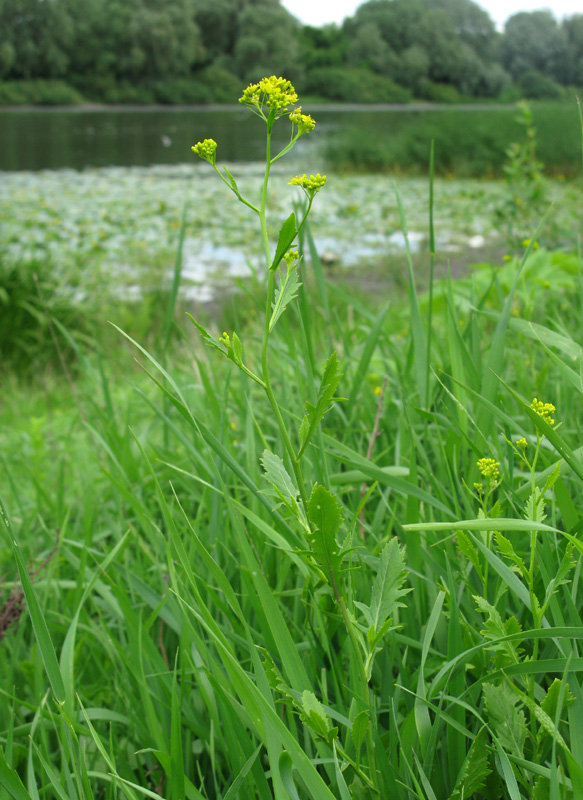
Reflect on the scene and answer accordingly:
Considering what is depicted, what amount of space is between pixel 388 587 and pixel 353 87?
57.6 meters

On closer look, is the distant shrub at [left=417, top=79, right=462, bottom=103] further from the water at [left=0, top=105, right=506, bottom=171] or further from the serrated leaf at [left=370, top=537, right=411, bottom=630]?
the serrated leaf at [left=370, top=537, right=411, bottom=630]

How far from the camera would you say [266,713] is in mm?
392

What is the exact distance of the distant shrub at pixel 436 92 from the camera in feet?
175

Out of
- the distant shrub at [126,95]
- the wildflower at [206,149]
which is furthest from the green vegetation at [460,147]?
the distant shrub at [126,95]

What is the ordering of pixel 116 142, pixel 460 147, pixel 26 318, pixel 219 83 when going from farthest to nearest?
1. pixel 219 83
2. pixel 116 142
3. pixel 460 147
4. pixel 26 318

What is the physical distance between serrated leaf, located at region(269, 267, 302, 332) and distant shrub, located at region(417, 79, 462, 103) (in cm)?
6017

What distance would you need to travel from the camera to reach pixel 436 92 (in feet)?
175

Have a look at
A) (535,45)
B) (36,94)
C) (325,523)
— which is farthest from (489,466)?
(535,45)

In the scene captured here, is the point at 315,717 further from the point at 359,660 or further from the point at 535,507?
the point at 535,507

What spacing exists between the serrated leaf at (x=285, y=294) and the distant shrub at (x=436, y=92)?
6017 centimetres

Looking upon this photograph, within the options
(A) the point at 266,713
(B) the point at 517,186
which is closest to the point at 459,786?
(A) the point at 266,713

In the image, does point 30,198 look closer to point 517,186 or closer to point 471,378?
point 517,186

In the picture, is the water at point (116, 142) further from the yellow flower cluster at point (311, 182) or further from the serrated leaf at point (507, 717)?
the serrated leaf at point (507, 717)

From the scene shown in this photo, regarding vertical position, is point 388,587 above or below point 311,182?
below
